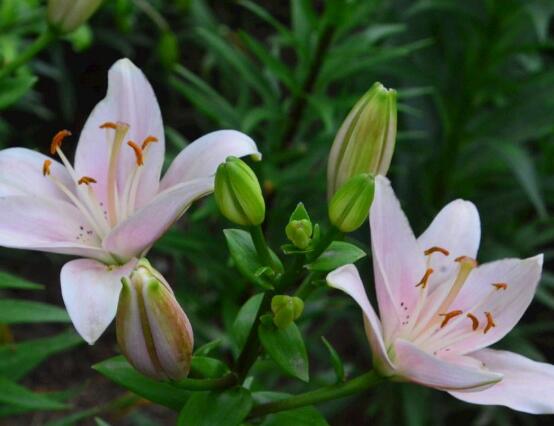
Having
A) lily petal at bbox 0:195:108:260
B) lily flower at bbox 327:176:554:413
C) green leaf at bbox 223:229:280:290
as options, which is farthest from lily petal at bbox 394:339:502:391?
lily petal at bbox 0:195:108:260

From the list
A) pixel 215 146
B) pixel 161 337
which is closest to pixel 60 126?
pixel 215 146

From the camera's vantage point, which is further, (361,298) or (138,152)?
(138,152)

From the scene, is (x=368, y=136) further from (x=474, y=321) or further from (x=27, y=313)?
(x=27, y=313)

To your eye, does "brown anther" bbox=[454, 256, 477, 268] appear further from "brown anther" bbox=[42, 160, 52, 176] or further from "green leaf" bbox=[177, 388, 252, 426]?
"brown anther" bbox=[42, 160, 52, 176]

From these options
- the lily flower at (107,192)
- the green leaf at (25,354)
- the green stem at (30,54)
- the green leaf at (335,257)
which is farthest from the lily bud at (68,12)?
the green leaf at (335,257)

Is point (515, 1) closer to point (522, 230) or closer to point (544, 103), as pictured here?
point (544, 103)

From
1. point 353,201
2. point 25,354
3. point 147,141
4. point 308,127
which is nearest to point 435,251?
point 353,201
